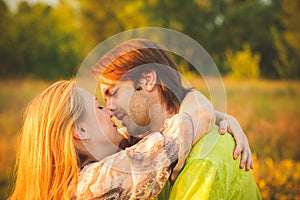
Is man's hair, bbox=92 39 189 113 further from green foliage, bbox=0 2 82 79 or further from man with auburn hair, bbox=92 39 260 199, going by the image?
green foliage, bbox=0 2 82 79

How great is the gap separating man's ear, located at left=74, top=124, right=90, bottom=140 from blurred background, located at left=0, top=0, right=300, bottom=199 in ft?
4.39

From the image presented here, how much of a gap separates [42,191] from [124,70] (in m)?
0.65

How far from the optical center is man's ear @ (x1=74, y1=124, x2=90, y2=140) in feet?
6.63

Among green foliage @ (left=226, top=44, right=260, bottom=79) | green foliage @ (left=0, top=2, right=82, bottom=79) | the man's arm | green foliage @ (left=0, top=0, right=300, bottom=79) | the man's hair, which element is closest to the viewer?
the man's arm

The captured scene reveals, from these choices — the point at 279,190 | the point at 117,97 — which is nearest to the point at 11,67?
the point at 279,190

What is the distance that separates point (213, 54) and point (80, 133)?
2484 centimetres

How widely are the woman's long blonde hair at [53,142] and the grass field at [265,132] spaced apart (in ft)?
2.83

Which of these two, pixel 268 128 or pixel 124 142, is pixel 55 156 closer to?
pixel 124 142

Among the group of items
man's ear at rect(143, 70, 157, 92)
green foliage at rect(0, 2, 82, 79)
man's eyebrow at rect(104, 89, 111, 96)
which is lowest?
man's eyebrow at rect(104, 89, 111, 96)

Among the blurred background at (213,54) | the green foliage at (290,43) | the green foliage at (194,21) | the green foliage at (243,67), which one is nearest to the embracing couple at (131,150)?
the blurred background at (213,54)

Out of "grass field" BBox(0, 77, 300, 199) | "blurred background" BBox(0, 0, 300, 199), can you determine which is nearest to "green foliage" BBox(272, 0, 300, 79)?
"blurred background" BBox(0, 0, 300, 199)

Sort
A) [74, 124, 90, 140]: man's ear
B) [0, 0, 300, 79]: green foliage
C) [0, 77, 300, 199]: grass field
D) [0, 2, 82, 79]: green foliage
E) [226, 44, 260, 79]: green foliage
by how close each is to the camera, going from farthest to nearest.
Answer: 1. [0, 0, 300, 79]: green foliage
2. [226, 44, 260, 79]: green foliage
3. [0, 2, 82, 79]: green foliage
4. [0, 77, 300, 199]: grass field
5. [74, 124, 90, 140]: man's ear

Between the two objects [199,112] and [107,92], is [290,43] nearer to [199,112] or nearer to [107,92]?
[107,92]

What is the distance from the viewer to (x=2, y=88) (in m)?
13.3
